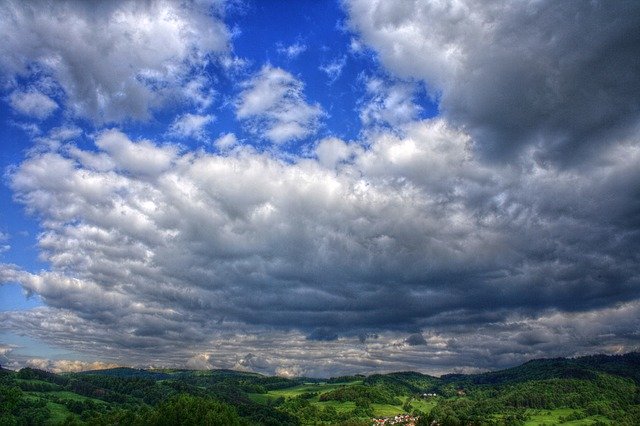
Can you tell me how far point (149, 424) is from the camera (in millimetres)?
199625

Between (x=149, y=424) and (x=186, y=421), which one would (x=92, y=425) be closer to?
(x=149, y=424)

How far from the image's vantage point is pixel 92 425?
198125 millimetres

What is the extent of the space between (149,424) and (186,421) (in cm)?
1747

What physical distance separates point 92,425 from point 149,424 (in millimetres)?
25188

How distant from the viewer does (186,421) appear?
198 metres

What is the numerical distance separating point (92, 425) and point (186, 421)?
42461mm

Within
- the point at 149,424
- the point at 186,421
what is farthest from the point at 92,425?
the point at 186,421
